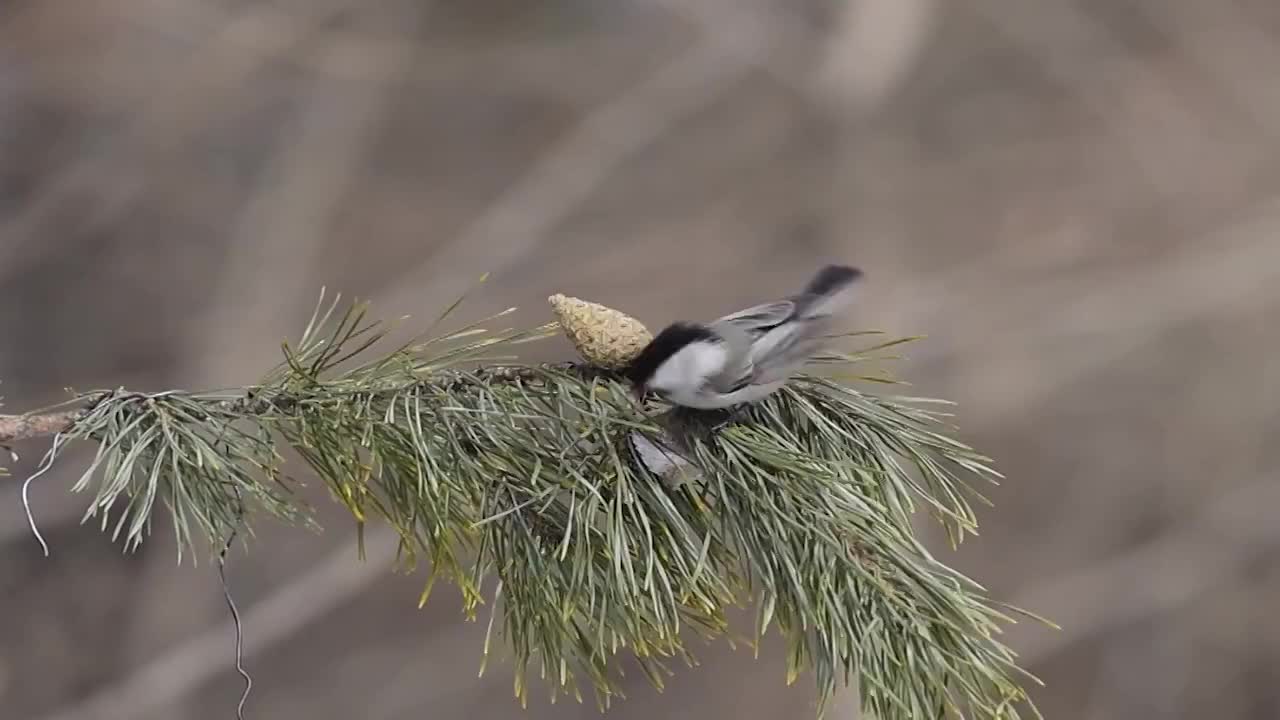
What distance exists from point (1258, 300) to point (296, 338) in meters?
0.83

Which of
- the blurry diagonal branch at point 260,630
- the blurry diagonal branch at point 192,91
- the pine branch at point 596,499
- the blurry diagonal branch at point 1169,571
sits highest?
the blurry diagonal branch at point 192,91

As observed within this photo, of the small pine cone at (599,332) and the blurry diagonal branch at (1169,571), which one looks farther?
the blurry diagonal branch at (1169,571)

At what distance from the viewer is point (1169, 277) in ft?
3.04

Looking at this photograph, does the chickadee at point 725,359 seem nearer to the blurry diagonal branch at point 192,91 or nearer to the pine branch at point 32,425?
the pine branch at point 32,425

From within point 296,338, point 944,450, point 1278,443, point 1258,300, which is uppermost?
point 296,338

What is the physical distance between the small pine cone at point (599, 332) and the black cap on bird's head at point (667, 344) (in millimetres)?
17

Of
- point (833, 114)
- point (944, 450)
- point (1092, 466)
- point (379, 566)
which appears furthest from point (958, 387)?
point (944, 450)

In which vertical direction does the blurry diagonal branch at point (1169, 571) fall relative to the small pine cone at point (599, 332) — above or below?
below

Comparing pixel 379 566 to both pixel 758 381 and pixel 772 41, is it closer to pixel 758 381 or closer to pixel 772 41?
pixel 772 41

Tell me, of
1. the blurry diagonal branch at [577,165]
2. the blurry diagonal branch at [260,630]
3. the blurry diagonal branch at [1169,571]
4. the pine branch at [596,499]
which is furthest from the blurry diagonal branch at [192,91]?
the blurry diagonal branch at [1169,571]

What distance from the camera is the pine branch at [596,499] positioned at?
0.26m

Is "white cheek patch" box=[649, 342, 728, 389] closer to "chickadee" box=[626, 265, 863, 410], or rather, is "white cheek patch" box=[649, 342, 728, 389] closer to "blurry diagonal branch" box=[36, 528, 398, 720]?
"chickadee" box=[626, 265, 863, 410]

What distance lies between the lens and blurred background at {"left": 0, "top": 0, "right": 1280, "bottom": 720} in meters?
0.87

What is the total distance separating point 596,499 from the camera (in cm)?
26
